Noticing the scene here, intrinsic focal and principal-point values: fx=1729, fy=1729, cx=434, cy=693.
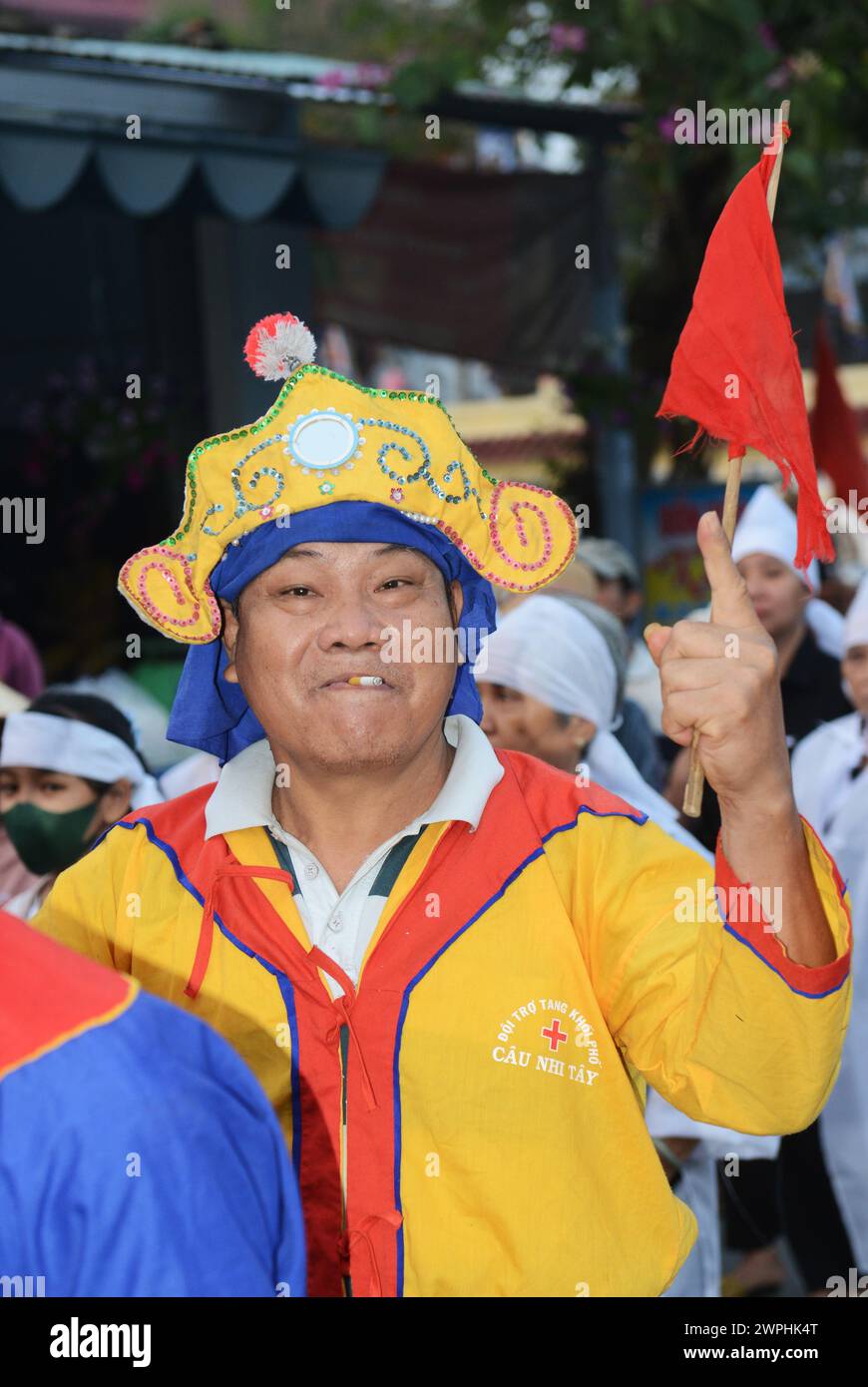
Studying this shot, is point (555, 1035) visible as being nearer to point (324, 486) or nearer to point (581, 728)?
point (324, 486)

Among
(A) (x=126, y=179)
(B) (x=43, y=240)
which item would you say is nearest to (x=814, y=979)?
(A) (x=126, y=179)

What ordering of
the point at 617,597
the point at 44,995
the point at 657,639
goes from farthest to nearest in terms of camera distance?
the point at 617,597
the point at 657,639
the point at 44,995

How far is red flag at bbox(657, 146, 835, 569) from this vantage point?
202 cm

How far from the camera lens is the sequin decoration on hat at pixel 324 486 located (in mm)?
2113

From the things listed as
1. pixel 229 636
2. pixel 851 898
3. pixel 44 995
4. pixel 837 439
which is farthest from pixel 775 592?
pixel 44 995

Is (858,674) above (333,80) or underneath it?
underneath

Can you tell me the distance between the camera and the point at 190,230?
826 centimetres

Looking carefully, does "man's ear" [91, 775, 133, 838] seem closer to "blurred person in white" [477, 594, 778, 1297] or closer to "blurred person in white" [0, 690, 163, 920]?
"blurred person in white" [0, 690, 163, 920]

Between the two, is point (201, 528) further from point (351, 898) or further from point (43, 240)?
point (43, 240)

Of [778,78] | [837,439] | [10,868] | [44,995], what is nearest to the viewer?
[44,995]

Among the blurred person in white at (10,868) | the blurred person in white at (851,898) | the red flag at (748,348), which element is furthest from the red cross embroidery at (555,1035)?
the blurred person in white at (851,898)

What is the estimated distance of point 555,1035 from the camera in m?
2.04

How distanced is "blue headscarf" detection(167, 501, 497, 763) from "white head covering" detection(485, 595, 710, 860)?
1.57 m

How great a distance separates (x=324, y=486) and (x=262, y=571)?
137 mm
